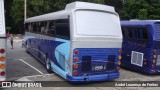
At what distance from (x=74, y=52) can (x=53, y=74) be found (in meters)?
3.21

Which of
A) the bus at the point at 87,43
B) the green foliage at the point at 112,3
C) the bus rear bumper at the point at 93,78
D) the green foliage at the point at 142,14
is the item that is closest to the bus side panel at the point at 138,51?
the bus at the point at 87,43

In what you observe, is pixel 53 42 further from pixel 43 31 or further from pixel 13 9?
pixel 13 9

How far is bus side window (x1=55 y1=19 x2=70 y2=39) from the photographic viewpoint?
10506mm

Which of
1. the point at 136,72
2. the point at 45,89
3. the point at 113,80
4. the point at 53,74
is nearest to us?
the point at 45,89

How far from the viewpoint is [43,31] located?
46.9 feet

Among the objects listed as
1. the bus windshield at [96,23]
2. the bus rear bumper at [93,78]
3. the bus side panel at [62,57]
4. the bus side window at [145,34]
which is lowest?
the bus rear bumper at [93,78]

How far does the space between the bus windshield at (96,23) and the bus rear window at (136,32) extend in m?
2.35

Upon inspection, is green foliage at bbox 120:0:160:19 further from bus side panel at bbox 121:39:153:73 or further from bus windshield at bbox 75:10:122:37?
bus windshield at bbox 75:10:122:37

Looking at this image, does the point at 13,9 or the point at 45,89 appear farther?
the point at 13,9

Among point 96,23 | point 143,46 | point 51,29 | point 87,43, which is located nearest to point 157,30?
point 143,46

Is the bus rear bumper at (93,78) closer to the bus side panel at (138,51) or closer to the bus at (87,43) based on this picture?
the bus at (87,43)

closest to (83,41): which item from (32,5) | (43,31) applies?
(43,31)

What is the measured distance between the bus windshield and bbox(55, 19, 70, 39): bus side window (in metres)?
0.50

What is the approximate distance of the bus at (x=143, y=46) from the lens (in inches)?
500
